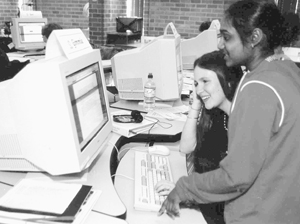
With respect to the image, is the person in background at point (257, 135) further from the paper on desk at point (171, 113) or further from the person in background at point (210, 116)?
the paper on desk at point (171, 113)

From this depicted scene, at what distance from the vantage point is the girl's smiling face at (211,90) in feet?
4.93

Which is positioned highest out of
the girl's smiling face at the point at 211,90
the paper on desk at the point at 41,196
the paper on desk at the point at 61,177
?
the girl's smiling face at the point at 211,90

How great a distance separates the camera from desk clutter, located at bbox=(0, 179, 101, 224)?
962mm

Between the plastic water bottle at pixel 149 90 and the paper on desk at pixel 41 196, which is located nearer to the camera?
the paper on desk at pixel 41 196

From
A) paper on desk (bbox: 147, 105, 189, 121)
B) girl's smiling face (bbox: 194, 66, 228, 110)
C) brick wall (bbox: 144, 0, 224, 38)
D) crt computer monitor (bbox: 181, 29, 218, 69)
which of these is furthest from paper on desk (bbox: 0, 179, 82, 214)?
brick wall (bbox: 144, 0, 224, 38)

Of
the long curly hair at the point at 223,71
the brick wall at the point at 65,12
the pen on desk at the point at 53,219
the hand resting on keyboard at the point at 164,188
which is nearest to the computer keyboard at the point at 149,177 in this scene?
the hand resting on keyboard at the point at 164,188

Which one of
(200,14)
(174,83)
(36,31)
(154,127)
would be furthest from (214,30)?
(36,31)

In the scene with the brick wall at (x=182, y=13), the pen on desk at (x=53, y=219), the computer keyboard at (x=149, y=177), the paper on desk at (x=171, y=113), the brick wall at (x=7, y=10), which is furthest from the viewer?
the brick wall at (x=7, y=10)

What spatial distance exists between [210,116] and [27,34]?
3893 millimetres

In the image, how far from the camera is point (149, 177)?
1.39 meters

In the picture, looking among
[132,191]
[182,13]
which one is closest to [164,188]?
[132,191]

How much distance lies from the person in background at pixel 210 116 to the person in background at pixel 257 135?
1.00 feet

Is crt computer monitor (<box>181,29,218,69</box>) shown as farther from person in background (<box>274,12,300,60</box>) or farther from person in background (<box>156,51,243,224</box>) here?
person in background (<box>274,12,300,60</box>)

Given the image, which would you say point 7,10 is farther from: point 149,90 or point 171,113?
point 171,113
